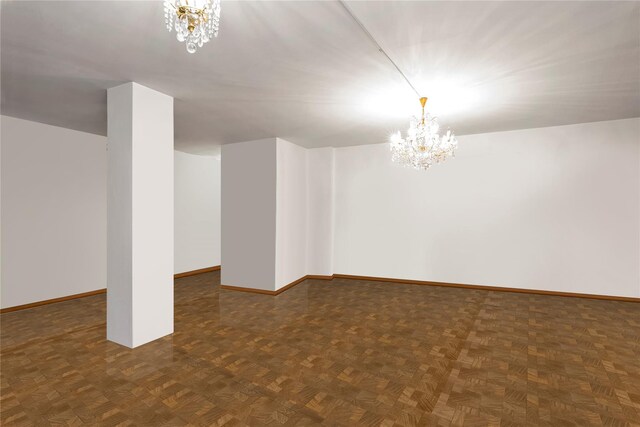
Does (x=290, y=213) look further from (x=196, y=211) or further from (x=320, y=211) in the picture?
(x=196, y=211)

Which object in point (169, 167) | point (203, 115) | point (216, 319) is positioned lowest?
point (216, 319)

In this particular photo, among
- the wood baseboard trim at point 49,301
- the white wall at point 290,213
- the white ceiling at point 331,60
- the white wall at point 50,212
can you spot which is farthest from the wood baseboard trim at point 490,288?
the white wall at point 50,212

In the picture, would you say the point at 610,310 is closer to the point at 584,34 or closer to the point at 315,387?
the point at 584,34

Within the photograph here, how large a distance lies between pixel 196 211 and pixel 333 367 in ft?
17.0

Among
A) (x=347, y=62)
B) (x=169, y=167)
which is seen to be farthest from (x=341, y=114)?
(x=169, y=167)

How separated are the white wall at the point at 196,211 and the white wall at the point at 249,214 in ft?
4.66

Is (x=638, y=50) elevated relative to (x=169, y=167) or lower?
elevated

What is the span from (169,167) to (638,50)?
4082 millimetres

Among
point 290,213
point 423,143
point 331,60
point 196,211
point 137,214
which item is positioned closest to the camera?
point 331,60

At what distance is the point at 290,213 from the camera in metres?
5.59

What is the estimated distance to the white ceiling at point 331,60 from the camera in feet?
6.49

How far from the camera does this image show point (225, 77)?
2.88 meters

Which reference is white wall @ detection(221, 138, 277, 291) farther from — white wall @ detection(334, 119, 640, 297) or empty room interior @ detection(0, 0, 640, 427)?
white wall @ detection(334, 119, 640, 297)

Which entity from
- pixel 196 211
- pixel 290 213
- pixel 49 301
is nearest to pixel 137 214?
pixel 49 301
